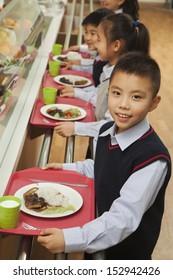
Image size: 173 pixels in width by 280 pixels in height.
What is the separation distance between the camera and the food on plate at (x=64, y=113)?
243 centimetres

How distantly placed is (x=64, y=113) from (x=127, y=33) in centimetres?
55

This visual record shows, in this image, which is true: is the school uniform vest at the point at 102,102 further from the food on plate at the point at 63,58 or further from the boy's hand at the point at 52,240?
the boy's hand at the point at 52,240

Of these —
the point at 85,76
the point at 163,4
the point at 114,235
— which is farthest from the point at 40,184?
the point at 163,4

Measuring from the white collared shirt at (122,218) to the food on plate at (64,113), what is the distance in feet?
3.44

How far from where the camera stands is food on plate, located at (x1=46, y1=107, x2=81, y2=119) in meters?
2.43

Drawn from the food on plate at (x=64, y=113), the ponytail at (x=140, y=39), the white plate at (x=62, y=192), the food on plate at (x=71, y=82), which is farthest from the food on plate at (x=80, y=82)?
the white plate at (x=62, y=192)

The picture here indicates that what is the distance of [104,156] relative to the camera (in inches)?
66.3

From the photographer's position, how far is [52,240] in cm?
134

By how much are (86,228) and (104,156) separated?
37 centimetres

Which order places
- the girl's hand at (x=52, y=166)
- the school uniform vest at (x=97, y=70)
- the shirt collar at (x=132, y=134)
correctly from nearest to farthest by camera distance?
the shirt collar at (x=132, y=134) → the girl's hand at (x=52, y=166) → the school uniform vest at (x=97, y=70)

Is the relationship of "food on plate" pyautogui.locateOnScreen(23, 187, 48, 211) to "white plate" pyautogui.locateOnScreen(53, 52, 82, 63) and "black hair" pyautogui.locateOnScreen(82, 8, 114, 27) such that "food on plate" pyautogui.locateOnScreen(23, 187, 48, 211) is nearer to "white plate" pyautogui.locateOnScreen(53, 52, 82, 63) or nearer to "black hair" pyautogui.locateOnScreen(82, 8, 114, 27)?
"black hair" pyautogui.locateOnScreen(82, 8, 114, 27)

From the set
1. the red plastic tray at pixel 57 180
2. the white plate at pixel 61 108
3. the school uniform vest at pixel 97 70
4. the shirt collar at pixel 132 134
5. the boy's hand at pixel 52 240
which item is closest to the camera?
the boy's hand at pixel 52 240

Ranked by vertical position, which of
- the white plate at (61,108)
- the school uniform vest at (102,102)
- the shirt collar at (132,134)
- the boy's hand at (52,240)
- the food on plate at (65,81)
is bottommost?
the food on plate at (65,81)
